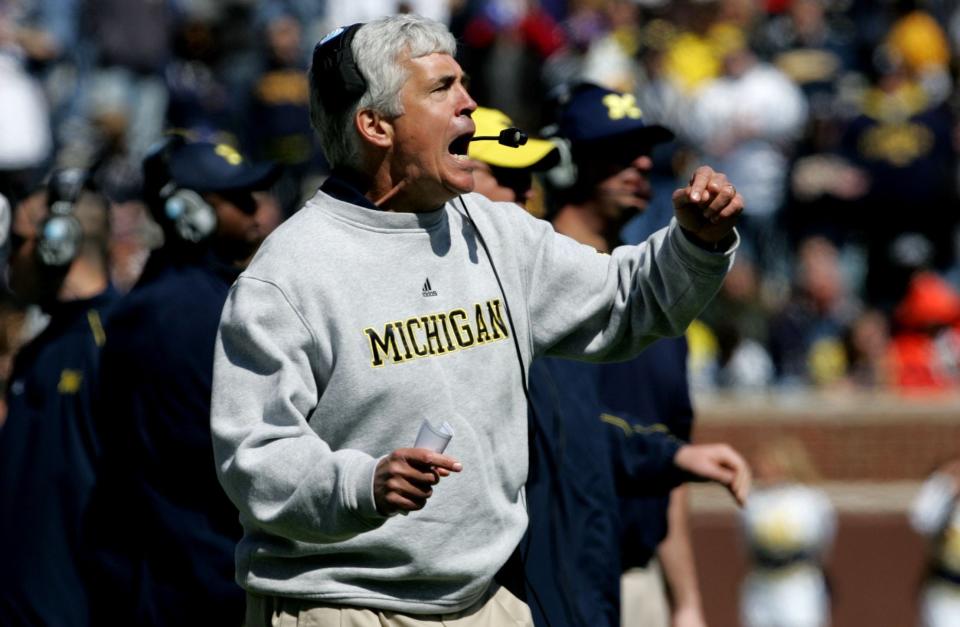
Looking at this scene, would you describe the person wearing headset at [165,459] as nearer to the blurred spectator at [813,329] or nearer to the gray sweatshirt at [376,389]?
the gray sweatshirt at [376,389]

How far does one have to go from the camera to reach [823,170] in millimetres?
15133

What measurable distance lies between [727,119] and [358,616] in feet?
38.6

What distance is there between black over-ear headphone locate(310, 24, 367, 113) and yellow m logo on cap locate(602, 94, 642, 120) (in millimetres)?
2167

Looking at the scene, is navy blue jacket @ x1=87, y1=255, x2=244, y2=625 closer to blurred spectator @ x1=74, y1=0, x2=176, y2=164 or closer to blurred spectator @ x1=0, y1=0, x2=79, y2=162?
blurred spectator @ x1=0, y1=0, x2=79, y2=162

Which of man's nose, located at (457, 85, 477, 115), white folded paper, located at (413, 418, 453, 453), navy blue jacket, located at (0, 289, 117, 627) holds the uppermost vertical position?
man's nose, located at (457, 85, 477, 115)

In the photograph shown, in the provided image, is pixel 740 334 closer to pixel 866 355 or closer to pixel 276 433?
pixel 866 355

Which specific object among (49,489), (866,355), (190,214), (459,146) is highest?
(459,146)

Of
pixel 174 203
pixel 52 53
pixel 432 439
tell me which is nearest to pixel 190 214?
pixel 174 203

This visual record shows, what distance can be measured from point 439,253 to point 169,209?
75.5 inches

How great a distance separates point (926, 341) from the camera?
45.0 ft

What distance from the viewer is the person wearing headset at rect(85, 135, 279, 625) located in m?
5.01

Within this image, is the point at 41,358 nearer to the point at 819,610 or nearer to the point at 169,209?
the point at 169,209

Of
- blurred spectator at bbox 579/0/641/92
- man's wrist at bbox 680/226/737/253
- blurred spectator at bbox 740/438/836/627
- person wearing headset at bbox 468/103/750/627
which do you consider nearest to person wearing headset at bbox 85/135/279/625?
person wearing headset at bbox 468/103/750/627

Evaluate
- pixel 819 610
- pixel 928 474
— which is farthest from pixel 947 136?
pixel 819 610
